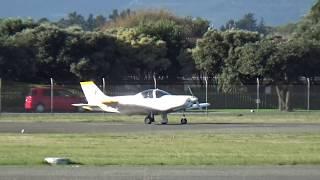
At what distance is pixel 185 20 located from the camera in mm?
110625

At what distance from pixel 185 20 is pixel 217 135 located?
276 feet

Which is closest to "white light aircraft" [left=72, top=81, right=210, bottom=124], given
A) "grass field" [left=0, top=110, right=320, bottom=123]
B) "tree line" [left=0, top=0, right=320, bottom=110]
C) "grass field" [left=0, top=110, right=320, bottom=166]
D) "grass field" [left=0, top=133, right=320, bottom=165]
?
"grass field" [left=0, top=110, right=320, bottom=123]

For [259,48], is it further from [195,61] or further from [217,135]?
[217,135]

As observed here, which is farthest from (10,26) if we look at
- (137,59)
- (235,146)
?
(235,146)

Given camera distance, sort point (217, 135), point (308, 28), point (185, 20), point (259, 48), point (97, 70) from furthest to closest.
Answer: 1. point (185, 20)
2. point (308, 28)
3. point (97, 70)
4. point (259, 48)
5. point (217, 135)

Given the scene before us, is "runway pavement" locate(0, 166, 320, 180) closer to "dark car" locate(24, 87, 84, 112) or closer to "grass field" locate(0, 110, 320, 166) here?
"grass field" locate(0, 110, 320, 166)

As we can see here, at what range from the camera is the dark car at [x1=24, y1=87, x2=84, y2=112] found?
168 ft

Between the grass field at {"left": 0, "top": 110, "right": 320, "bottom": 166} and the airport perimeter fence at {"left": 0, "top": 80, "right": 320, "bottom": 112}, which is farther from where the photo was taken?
the airport perimeter fence at {"left": 0, "top": 80, "right": 320, "bottom": 112}

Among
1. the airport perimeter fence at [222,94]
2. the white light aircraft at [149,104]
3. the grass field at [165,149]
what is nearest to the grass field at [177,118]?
the white light aircraft at [149,104]

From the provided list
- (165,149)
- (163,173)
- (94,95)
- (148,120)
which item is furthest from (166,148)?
(94,95)

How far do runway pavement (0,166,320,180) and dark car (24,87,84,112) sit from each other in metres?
35.7

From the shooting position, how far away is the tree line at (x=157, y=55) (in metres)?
60.3

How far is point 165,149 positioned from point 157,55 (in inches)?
2165

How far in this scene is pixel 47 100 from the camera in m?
51.2
